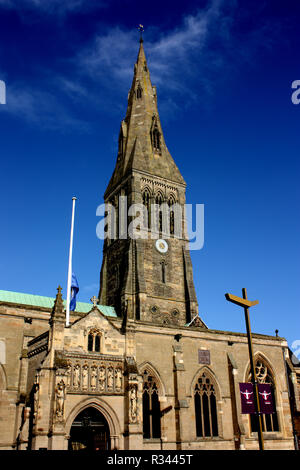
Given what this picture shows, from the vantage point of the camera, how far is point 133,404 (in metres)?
25.7

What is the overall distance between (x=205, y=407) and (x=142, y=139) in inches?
1301

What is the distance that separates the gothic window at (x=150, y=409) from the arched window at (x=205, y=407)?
11.4 feet

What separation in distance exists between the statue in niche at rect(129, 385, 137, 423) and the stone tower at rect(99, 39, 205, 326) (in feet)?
48.9

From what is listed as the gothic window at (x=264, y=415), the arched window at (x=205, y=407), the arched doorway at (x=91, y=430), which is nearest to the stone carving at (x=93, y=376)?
the arched doorway at (x=91, y=430)

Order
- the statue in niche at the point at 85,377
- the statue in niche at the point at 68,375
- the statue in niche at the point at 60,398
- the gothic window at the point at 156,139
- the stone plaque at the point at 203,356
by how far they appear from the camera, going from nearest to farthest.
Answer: the statue in niche at the point at 60,398
the statue in niche at the point at 68,375
the statue in niche at the point at 85,377
the stone plaque at the point at 203,356
the gothic window at the point at 156,139

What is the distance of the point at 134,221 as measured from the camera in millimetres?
46469

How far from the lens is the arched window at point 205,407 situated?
30977 mm

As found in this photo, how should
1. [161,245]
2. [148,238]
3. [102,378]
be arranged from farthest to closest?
[161,245], [148,238], [102,378]

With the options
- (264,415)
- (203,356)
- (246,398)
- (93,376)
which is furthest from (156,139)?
(246,398)

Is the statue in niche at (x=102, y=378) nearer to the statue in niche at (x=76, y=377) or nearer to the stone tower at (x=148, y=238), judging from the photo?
the statue in niche at (x=76, y=377)

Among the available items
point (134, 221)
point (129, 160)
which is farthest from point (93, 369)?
point (129, 160)

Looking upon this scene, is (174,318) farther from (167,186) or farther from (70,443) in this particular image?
(70,443)

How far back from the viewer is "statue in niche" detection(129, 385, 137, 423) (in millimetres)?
25359

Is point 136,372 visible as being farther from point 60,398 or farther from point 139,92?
point 139,92
